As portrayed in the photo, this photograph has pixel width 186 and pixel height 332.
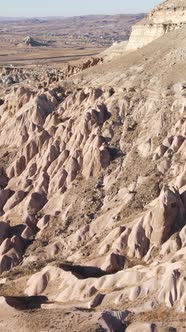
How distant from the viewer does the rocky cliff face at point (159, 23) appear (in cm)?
6050

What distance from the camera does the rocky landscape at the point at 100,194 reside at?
28938 mm

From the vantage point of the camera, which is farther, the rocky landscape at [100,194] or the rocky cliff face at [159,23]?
the rocky cliff face at [159,23]

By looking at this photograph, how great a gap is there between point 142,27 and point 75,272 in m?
37.8

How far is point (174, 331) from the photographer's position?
25891 millimetres

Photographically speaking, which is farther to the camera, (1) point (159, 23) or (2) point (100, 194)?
(1) point (159, 23)

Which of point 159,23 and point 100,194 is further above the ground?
point 159,23

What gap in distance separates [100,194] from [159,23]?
26.6m

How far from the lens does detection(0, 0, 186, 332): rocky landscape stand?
28.9 m

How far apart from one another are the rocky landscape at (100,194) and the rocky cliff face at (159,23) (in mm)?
227

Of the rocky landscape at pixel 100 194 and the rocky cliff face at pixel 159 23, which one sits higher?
the rocky cliff face at pixel 159 23

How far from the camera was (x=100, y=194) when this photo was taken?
43.7 m

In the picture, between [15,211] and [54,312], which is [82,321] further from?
[15,211]

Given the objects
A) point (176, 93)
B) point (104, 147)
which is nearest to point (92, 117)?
point (104, 147)

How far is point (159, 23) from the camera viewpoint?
205ft
